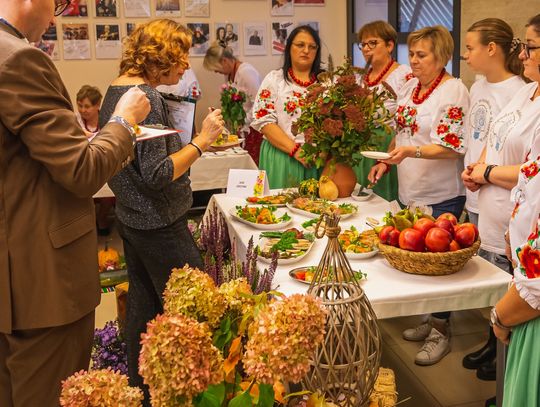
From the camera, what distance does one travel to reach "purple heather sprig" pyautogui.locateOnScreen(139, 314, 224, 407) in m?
0.83

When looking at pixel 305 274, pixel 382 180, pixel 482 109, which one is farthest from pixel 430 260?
pixel 382 180

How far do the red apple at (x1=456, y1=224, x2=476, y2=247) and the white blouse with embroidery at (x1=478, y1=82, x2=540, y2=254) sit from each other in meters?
0.50

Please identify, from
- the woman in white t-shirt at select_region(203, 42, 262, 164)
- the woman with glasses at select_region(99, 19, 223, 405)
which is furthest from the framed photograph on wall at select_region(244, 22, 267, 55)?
the woman with glasses at select_region(99, 19, 223, 405)

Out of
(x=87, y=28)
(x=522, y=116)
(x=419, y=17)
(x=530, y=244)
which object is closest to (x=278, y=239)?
(x=522, y=116)

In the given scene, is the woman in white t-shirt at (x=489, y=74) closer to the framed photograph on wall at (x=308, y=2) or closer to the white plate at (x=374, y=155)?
the white plate at (x=374, y=155)

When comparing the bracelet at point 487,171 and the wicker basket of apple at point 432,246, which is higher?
the bracelet at point 487,171

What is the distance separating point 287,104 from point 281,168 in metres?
0.36

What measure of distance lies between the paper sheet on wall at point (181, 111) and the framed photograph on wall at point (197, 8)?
4644 mm

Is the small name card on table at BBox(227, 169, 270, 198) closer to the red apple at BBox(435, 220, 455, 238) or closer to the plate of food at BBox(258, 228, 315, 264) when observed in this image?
the plate of food at BBox(258, 228, 315, 264)

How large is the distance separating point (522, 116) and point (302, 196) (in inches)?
42.8

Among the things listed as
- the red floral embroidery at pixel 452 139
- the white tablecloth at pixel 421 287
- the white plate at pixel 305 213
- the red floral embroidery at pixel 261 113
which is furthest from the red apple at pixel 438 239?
the red floral embroidery at pixel 261 113

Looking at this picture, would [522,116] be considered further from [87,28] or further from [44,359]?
[87,28]

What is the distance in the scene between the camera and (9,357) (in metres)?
1.56

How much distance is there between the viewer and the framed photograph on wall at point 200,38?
262 inches
